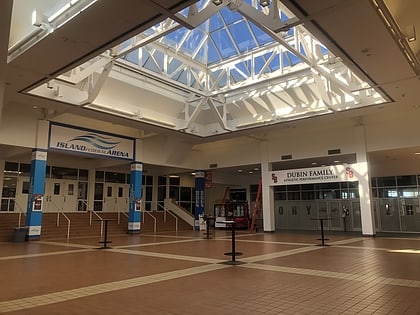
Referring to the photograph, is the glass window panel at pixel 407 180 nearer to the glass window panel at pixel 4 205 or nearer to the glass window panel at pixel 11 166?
the glass window panel at pixel 11 166

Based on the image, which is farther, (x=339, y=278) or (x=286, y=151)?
(x=286, y=151)

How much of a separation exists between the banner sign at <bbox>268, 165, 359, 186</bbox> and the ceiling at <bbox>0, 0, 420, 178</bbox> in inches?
198

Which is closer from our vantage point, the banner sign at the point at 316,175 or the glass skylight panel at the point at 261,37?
the glass skylight panel at the point at 261,37

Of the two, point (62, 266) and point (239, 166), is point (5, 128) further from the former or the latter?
→ point (239, 166)

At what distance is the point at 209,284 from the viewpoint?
5.05 m

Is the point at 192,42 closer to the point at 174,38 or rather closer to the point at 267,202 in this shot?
the point at 174,38

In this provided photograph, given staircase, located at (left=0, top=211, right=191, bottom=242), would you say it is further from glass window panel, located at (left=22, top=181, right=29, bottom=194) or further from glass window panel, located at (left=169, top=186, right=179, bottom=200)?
glass window panel, located at (left=169, top=186, right=179, bottom=200)

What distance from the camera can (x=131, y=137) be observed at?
16.8m

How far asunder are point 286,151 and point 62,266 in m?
12.6

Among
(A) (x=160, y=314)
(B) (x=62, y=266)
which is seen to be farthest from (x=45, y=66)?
(A) (x=160, y=314)

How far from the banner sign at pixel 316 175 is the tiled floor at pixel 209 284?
6814mm

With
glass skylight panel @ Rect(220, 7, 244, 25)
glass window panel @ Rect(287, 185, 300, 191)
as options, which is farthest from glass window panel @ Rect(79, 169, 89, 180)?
glass window panel @ Rect(287, 185, 300, 191)

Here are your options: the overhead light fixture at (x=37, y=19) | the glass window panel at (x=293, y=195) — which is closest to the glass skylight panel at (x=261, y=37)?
the overhead light fixture at (x=37, y=19)

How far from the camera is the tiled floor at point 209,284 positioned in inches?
151
